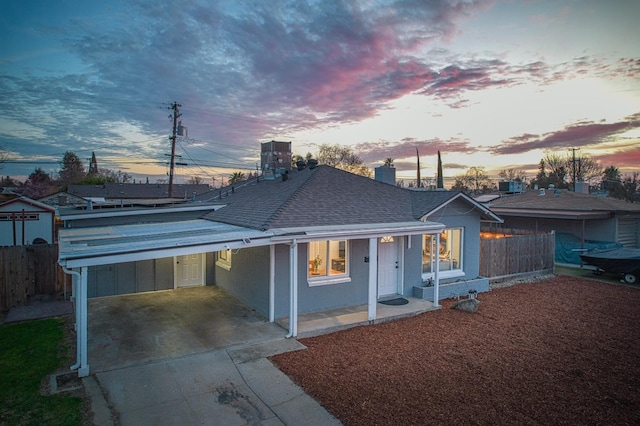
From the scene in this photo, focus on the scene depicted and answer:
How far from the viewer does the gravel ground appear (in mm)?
5516

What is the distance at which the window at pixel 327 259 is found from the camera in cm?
1078

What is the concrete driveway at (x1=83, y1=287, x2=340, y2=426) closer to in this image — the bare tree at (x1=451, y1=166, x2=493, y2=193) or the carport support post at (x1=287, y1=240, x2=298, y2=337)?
the carport support post at (x1=287, y1=240, x2=298, y2=337)

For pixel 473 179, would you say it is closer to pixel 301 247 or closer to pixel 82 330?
pixel 301 247

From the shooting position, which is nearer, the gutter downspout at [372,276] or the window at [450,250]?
the gutter downspout at [372,276]

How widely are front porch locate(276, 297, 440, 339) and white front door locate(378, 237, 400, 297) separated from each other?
35.2 inches

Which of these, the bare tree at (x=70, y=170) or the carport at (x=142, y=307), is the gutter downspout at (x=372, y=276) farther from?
the bare tree at (x=70, y=170)

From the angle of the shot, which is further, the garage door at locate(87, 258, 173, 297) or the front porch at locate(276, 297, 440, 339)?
the garage door at locate(87, 258, 173, 297)

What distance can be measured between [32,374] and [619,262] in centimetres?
2087

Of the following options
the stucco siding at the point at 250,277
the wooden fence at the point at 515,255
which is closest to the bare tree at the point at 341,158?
the wooden fence at the point at 515,255

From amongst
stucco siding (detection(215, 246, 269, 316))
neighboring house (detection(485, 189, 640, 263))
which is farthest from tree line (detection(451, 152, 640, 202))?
stucco siding (detection(215, 246, 269, 316))

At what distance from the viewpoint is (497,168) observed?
245 feet

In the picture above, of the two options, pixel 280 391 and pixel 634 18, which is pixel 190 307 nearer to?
pixel 280 391

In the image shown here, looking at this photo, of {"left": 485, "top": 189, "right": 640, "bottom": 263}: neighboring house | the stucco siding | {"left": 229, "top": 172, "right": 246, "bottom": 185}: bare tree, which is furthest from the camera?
{"left": 229, "top": 172, "right": 246, "bottom": 185}: bare tree

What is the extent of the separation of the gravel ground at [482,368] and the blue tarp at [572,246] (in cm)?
953
